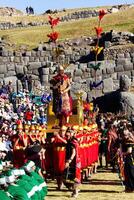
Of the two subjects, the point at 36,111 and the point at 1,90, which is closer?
the point at 36,111

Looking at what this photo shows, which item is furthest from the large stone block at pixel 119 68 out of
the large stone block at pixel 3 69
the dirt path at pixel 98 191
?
the dirt path at pixel 98 191

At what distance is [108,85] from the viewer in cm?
4250

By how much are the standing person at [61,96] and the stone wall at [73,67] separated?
69.7 feet

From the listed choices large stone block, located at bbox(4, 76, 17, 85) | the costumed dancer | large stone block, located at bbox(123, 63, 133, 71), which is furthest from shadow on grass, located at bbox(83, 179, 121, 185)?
large stone block, located at bbox(123, 63, 133, 71)

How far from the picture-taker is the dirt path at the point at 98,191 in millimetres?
15672

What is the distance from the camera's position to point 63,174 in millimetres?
16906

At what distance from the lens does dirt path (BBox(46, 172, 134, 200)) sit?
15.7 metres

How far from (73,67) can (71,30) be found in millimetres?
16706

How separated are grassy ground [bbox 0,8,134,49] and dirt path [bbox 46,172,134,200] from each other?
3543cm

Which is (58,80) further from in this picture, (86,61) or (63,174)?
(86,61)

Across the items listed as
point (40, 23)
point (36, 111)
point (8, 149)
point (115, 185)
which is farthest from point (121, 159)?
point (40, 23)

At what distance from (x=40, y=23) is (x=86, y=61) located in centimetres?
2610

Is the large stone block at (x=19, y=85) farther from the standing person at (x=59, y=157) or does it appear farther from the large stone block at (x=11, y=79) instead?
the standing person at (x=59, y=157)

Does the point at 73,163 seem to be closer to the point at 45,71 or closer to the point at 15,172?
the point at 15,172
